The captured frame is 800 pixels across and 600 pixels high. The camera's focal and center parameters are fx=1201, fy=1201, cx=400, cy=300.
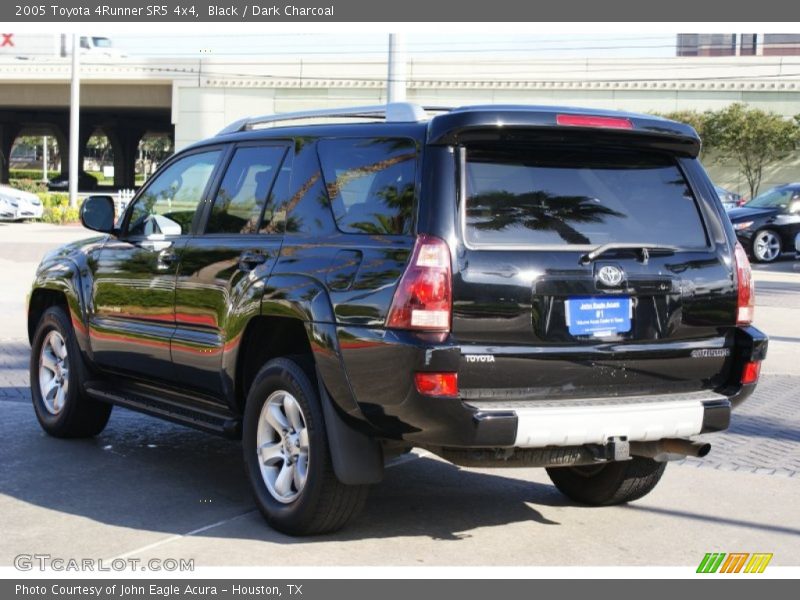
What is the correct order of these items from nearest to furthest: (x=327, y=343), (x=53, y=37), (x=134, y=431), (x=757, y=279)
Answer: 1. (x=327, y=343)
2. (x=134, y=431)
3. (x=757, y=279)
4. (x=53, y=37)

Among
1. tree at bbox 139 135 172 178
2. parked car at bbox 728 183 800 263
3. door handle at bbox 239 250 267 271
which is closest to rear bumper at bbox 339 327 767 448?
door handle at bbox 239 250 267 271

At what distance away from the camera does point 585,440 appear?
16.8 feet

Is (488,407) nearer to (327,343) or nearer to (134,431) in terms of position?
(327,343)

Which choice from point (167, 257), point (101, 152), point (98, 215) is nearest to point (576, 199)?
point (167, 257)

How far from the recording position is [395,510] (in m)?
6.17

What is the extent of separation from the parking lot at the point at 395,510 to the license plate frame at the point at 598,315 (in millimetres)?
1043

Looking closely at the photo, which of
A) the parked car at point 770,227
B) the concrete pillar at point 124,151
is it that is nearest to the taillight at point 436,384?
the parked car at point 770,227

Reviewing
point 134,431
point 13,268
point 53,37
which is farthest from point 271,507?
point 53,37

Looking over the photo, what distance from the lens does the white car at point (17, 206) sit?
32.7 m

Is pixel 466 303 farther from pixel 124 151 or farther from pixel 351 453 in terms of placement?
pixel 124 151

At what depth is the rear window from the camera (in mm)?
5180

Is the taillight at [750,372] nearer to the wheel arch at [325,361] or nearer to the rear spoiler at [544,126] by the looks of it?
the rear spoiler at [544,126]

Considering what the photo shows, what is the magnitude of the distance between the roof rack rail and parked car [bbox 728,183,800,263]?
1974 centimetres

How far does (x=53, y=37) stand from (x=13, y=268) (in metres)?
45.1
